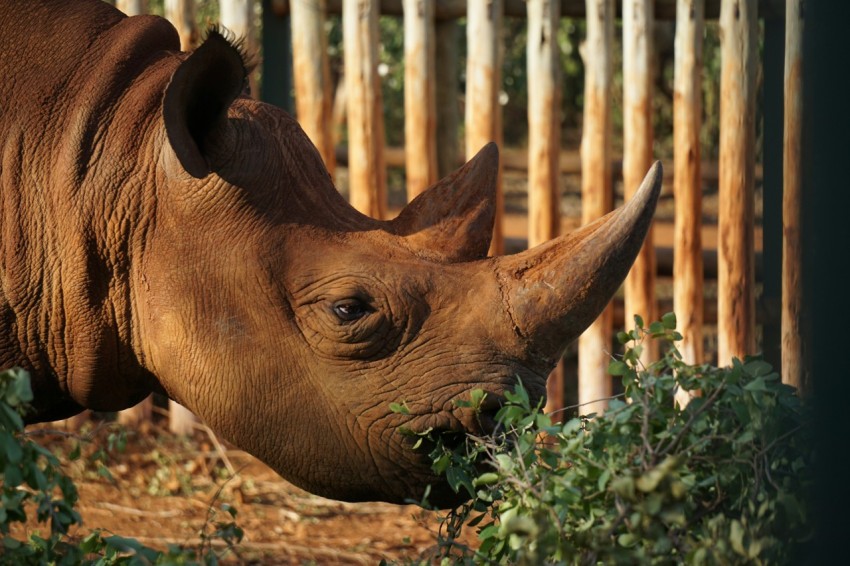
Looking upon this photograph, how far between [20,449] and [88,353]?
2.94ft

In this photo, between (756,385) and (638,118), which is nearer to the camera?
(756,385)

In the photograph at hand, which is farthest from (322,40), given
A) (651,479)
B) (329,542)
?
(651,479)

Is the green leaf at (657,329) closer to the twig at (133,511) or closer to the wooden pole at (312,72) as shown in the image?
the twig at (133,511)

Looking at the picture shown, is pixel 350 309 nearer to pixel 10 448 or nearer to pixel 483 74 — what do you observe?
pixel 10 448

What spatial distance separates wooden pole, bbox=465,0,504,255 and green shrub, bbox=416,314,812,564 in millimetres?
3666

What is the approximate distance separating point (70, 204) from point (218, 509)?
7.99ft

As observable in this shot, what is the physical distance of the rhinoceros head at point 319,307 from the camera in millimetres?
3623

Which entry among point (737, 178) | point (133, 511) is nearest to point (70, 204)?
point (133, 511)

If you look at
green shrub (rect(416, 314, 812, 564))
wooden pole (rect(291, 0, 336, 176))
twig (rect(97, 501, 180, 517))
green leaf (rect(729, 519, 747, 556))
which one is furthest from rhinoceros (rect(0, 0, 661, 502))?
wooden pole (rect(291, 0, 336, 176))

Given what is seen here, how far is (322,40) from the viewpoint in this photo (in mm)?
7012

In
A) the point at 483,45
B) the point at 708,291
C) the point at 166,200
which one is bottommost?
the point at 708,291

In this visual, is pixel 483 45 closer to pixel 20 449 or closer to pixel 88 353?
pixel 88 353

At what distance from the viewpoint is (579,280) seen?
3.61 m

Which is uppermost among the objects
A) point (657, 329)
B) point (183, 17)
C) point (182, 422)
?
point (183, 17)
